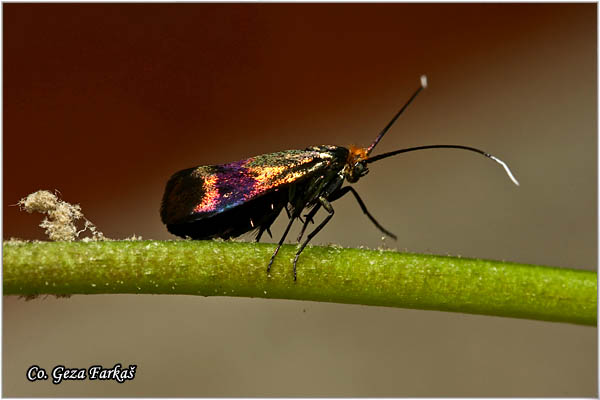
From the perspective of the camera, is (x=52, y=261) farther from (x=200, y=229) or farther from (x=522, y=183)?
(x=522, y=183)

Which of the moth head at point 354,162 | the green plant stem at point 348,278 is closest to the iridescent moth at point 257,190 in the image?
the moth head at point 354,162

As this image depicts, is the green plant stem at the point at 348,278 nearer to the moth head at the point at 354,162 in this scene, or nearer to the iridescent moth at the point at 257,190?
the iridescent moth at the point at 257,190

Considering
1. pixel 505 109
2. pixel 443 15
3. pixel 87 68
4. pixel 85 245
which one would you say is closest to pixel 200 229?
pixel 85 245

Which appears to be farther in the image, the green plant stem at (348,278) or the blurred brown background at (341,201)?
the blurred brown background at (341,201)

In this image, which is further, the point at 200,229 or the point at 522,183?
the point at 522,183

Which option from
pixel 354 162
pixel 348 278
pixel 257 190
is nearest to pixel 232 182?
pixel 257 190

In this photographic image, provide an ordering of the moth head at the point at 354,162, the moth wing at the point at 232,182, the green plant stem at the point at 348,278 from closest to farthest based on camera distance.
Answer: the green plant stem at the point at 348,278
the moth wing at the point at 232,182
the moth head at the point at 354,162

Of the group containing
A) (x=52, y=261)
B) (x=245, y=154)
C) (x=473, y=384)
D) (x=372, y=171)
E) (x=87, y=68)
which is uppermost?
(x=87, y=68)

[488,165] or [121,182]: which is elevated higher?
[121,182]
